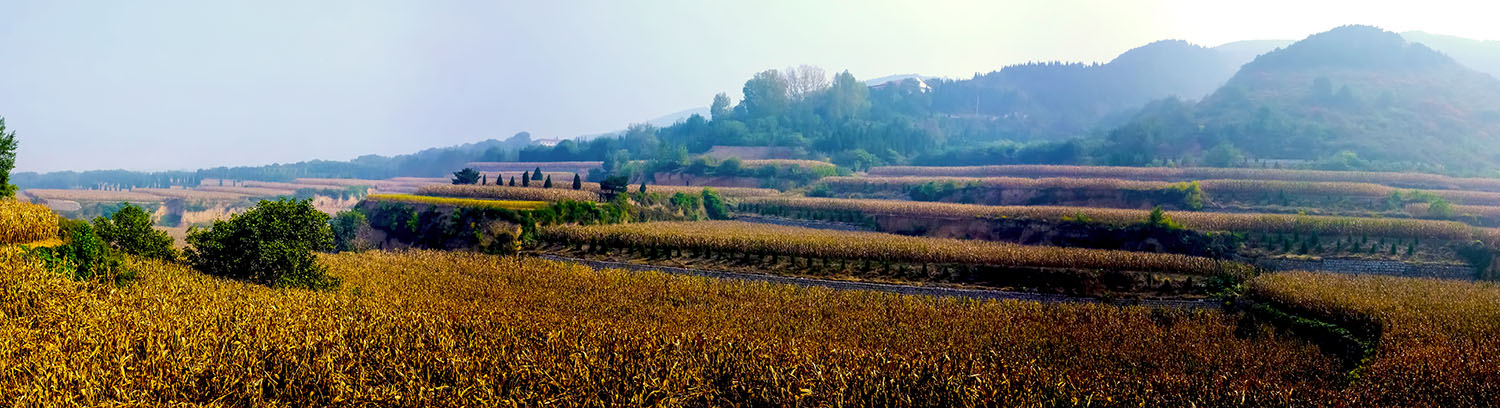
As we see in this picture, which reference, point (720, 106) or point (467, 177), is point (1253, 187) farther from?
point (720, 106)

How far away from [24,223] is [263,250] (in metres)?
4.86

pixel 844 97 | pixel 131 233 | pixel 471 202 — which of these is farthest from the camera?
pixel 844 97

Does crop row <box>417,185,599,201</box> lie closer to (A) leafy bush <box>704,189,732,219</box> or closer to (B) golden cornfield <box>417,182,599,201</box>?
(B) golden cornfield <box>417,182,599,201</box>

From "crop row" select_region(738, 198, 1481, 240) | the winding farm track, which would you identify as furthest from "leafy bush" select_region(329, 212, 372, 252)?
"crop row" select_region(738, 198, 1481, 240)

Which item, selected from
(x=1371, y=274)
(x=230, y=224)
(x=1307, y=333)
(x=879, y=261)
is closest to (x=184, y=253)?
(x=230, y=224)

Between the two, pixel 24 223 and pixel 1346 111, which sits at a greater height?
pixel 1346 111

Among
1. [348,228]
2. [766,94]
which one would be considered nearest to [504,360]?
[348,228]

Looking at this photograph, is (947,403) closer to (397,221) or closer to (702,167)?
(397,221)

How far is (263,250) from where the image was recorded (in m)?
19.5

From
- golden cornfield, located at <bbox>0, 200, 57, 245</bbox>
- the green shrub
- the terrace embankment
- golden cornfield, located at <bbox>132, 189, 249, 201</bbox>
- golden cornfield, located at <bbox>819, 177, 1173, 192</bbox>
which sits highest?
golden cornfield, located at <bbox>819, 177, 1173, 192</bbox>

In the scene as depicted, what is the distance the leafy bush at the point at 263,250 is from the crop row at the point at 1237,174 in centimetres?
7237

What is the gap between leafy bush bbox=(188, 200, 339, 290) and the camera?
19688mm

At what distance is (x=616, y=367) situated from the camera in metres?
10.7

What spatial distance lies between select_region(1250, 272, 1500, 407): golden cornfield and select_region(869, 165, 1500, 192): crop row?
40680 mm
